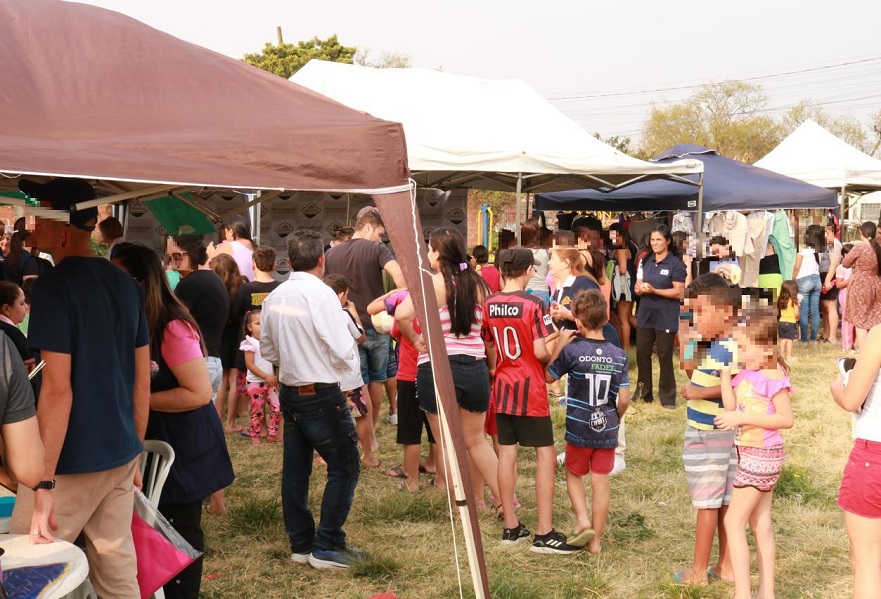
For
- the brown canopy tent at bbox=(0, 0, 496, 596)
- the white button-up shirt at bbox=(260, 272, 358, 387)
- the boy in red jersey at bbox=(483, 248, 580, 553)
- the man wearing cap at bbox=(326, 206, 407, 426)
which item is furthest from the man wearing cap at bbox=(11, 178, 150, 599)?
the man wearing cap at bbox=(326, 206, 407, 426)

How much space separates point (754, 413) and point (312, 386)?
82.5 inches

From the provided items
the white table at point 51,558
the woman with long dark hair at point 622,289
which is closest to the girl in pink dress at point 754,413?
the white table at point 51,558

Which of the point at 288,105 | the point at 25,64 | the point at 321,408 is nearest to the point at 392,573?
the point at 321,408

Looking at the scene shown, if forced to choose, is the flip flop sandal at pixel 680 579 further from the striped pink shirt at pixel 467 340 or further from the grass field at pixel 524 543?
the striped pink shirt at pixel 467 340

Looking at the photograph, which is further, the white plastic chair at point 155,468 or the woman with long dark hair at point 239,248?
the woman with long dark hair at point 239,248

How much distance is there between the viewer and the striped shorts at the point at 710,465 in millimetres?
4082

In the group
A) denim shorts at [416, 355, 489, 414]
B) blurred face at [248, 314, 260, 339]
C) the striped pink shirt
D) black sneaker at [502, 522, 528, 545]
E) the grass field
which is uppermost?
the striped pink shirt

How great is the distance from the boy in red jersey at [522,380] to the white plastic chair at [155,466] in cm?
197

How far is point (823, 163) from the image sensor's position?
50.1 ft

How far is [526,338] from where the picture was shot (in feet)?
15.8

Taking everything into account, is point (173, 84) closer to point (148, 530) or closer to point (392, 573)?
point (148, 530)

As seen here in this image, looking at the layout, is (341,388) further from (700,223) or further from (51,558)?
(700,223)

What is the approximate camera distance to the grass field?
445 cm

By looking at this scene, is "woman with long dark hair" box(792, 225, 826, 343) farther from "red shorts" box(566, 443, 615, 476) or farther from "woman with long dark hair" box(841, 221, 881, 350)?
"red shorts" box(566, 443, 615, 476)
